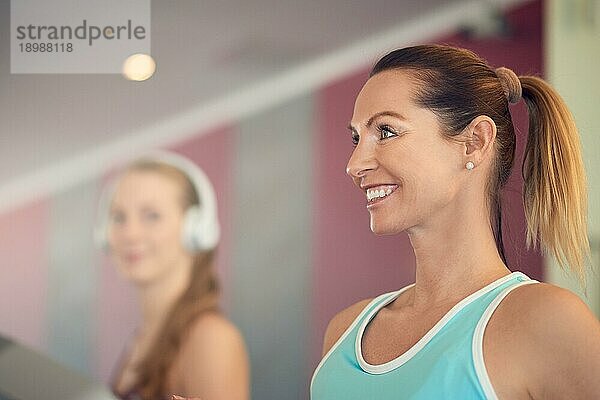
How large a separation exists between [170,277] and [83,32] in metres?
0.58

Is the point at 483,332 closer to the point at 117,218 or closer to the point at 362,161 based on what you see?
the point at 362,161

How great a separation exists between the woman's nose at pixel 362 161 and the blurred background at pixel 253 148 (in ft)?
1.60

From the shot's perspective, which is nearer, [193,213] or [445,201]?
[445,201]

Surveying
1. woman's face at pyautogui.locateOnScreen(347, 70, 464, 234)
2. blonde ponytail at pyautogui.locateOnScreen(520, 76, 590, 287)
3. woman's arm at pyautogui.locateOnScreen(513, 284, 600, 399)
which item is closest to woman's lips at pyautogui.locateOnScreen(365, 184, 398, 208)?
woman's face at pyautogui.locateOnScreen(347, 70, 464, 234)

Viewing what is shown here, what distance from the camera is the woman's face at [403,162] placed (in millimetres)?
1438

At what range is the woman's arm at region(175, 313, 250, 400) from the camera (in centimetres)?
196

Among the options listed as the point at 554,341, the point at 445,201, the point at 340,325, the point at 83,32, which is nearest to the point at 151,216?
the point at 83,32

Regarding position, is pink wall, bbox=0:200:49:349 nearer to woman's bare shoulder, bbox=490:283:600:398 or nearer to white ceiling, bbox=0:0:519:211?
white ceiling, bbox=0:0:519:211

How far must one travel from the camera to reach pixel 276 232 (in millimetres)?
1988

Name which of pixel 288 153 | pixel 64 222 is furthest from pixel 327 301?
pixel 64 222

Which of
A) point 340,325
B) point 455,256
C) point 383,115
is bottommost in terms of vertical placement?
point 340,325

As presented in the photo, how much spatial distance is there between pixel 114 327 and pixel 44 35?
67cm

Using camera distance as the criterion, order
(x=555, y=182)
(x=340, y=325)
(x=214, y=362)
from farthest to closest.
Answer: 1. (x=214, y=362)
2. (x=340, y=325)
3. (x=555, y=182)

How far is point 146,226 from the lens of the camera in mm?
2027
